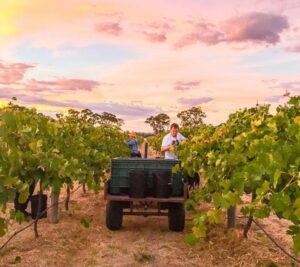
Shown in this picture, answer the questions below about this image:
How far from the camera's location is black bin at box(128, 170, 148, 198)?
28.8ft

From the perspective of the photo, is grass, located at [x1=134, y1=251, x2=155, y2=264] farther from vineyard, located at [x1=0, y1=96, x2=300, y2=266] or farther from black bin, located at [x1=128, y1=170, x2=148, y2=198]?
black bin, located at [x1=128, y1=170, x2=148, y2=198]

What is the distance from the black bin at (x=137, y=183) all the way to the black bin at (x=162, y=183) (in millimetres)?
218

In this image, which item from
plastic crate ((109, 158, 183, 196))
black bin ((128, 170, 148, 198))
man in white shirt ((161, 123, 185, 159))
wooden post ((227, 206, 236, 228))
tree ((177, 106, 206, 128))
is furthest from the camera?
tree ((177, 106, 206, 128))

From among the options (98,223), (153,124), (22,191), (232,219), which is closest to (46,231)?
(98,223)

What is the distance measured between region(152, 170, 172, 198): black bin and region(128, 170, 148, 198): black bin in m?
0.22

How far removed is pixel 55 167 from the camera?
5.73 m

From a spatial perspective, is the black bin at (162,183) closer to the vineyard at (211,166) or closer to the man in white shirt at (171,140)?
the vineyard at (211,166)

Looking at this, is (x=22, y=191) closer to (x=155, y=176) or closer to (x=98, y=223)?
(x=155, y=176)

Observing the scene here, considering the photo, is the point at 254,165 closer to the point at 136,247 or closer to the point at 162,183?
the point at 136,247

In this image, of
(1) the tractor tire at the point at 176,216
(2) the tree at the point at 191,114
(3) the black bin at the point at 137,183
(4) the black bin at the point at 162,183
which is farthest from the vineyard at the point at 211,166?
(2) the tree at the point at 191,114

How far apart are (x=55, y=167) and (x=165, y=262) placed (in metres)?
2.81

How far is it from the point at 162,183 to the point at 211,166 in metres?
1.10

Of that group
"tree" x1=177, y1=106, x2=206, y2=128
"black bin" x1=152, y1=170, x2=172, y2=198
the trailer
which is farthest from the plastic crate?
"tree" x1=177, y1=106, x2=206, y2=128

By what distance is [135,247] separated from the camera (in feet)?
27.7
